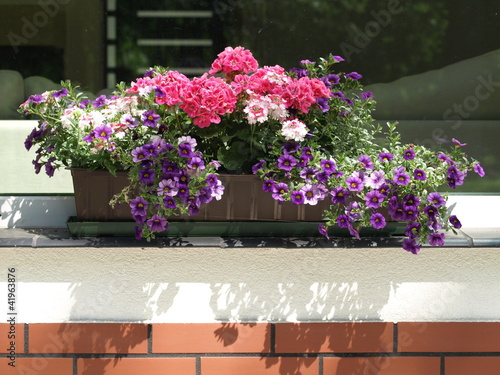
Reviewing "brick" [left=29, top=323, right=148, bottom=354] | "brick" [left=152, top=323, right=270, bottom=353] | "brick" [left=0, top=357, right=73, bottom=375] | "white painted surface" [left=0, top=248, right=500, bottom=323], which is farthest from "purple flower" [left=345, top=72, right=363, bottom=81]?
"brick" [left=0, top=357, right=73, bottom=375]

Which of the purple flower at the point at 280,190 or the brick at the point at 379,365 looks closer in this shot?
the purple flower at the point at 280,190

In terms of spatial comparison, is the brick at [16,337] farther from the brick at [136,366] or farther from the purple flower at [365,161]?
the purple flower at [365,161]

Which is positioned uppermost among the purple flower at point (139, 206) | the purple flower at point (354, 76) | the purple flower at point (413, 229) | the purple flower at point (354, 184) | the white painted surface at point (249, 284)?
the purple flower at point (354, 76)

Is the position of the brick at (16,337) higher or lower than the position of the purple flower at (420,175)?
lower

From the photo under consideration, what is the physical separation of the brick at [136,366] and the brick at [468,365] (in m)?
0.65

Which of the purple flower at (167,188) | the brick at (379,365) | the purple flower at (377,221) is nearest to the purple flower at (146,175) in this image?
the purple flower at (167,188)

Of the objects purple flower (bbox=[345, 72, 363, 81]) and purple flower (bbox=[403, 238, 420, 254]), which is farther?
purple flower (bbox=[345, 72, 363, 81])

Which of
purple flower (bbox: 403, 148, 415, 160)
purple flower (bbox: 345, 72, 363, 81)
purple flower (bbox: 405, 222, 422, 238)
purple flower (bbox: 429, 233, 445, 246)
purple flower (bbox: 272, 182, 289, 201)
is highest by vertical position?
purple flower (bbox: 345, 72, 363, 81)

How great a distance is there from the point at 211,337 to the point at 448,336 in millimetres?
598

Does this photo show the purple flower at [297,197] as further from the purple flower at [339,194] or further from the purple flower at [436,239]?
the purple flower at [436,239]

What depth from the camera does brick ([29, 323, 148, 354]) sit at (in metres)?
1.81

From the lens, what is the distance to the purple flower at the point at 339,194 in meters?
1.71

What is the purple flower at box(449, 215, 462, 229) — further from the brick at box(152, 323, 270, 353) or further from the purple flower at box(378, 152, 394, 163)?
the brick at box(152, 323, 270, 353)

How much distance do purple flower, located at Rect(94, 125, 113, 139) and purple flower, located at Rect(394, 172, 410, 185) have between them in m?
0.68
